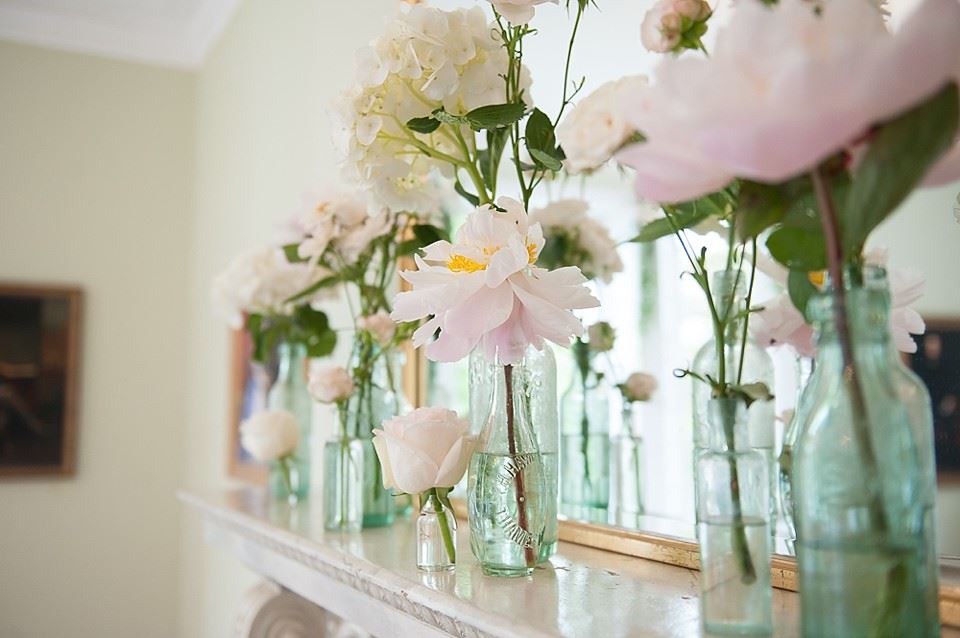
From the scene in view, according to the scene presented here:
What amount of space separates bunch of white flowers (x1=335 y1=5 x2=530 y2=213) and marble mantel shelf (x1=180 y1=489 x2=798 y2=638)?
0.46m

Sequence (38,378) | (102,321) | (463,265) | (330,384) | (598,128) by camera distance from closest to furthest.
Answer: (598,128), (463,265), (330,384), (38,378), (102,321)

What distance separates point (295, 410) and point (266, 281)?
38 cm

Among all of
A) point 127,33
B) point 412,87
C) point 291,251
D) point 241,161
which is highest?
point 127,33

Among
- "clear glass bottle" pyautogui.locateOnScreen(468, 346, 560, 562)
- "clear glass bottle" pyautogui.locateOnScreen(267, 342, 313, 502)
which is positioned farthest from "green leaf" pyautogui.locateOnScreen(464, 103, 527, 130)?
"clear glass bottle" pyautogui.locateOnScreen(267, 342, 313, 502)

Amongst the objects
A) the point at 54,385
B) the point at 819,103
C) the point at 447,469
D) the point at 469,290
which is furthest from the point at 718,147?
the point at 54,385

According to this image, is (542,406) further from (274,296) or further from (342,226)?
(274,296)

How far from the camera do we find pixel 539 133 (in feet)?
3.17

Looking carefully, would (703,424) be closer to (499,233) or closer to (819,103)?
(499,233)

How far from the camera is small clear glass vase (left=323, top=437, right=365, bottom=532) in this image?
1283 millimetres

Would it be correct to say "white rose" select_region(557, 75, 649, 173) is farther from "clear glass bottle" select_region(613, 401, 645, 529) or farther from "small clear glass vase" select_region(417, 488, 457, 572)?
"clear glass bottle" select_region(613, 401, 645, 529)

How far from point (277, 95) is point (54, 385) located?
1.54 metres

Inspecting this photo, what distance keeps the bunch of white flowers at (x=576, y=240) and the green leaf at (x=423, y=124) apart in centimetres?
33

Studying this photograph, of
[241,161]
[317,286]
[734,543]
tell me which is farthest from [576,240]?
[241,161]

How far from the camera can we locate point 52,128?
3.35m
